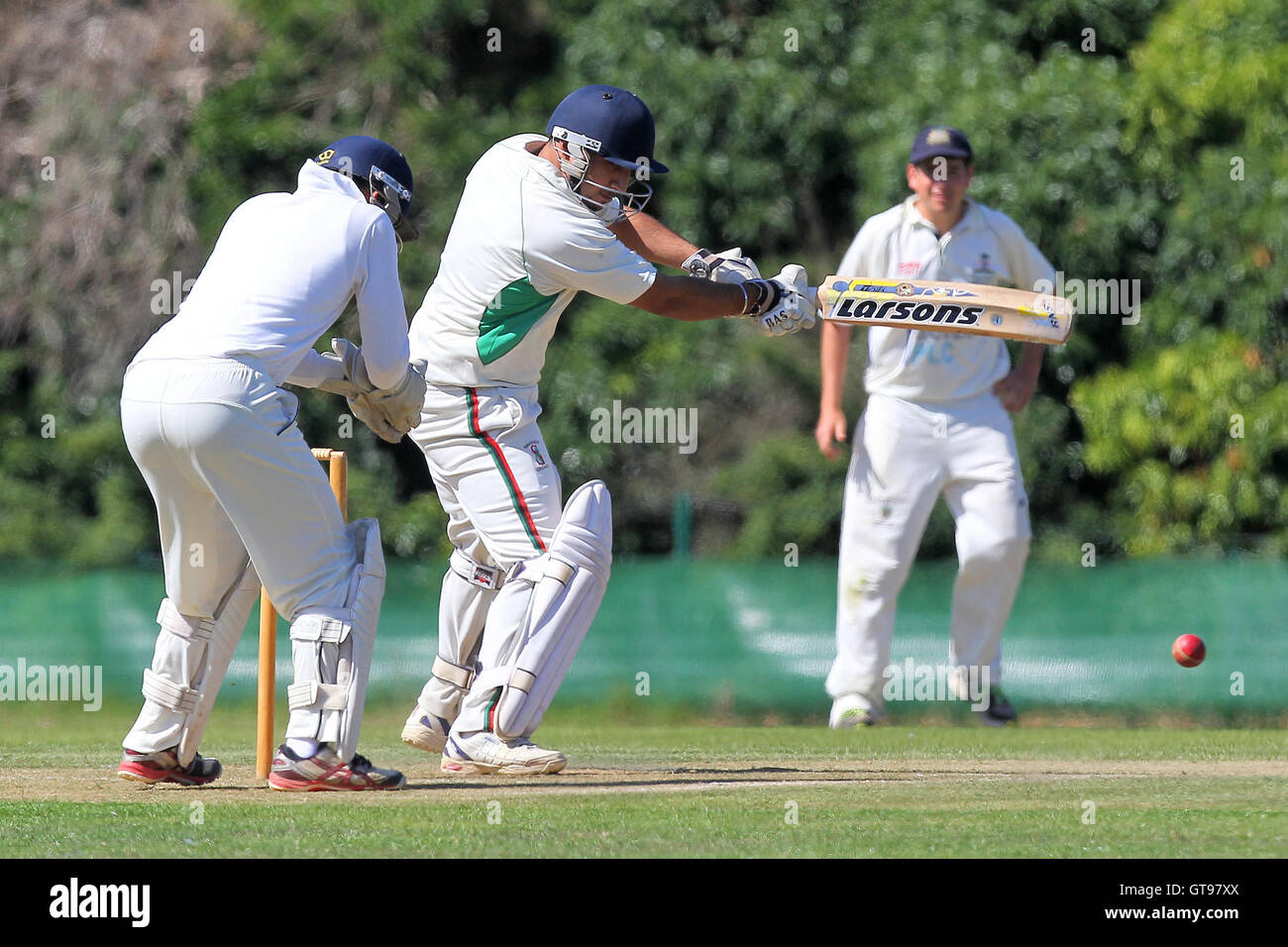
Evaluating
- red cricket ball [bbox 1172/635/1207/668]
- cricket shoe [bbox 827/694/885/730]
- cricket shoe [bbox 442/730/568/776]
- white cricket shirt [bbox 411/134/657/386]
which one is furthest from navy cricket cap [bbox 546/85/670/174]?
red cricket ball [bbox 1172/635/1207/668]

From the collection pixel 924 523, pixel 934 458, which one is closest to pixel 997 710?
pixel 924 523

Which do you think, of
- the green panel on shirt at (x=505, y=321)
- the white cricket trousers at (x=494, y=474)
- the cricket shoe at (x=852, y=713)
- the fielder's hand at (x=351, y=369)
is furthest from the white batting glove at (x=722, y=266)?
the cricket shoe at (x=852, y=713)

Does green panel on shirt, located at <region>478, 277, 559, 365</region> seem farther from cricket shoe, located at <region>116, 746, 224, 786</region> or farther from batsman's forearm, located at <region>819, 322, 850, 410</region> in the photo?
batsman's forearm, located at <region>819, 322, 850, 410</region>

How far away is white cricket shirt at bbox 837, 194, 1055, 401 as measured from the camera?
29.0 ft

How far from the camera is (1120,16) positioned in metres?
15.6

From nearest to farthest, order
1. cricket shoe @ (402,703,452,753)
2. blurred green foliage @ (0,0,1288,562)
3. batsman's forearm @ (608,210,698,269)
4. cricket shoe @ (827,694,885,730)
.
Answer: cricket shoe @ (402,703,452,753) < batsman's forearm @ (608,210,698,269) < cricket shoe @ (827,694,885,730) < blurred green foliage @ (0,0,1288,562)

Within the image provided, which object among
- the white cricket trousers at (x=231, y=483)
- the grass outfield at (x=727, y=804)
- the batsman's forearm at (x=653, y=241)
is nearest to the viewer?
the grass outfield at (x=727, y=804)

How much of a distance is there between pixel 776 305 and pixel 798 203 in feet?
32.0

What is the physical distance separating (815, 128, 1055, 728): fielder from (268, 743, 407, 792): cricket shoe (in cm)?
374

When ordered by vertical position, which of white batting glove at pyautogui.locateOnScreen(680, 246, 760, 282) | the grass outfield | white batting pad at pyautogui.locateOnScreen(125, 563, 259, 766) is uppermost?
white batting glove at pyautogui.locateOnScreen(680, 246, 760, 282)

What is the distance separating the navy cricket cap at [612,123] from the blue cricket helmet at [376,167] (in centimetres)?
59

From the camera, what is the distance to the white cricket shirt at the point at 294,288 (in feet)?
17.4

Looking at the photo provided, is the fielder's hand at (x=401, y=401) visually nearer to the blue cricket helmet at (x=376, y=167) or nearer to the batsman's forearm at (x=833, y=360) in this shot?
the blue cricket helmet at (x=376, y=167)

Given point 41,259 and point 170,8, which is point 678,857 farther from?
point 170,8
